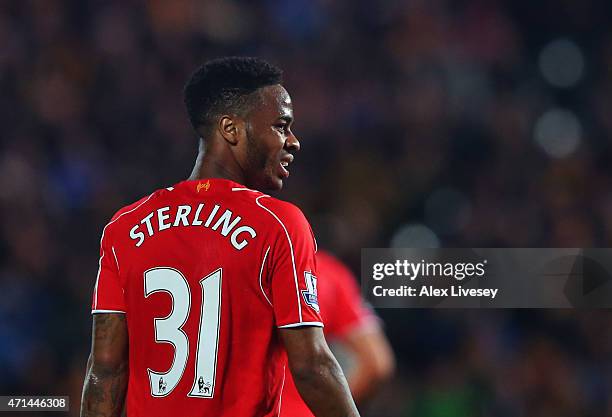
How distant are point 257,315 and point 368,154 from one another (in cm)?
604

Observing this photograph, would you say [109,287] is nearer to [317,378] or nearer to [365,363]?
[317,378]

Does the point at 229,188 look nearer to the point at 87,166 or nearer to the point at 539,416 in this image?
the point at 539,416

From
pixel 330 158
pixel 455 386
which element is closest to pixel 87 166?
pixel 330 158

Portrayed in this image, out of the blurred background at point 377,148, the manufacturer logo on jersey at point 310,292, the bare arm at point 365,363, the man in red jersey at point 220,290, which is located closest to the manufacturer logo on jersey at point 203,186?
the man in red jersey at point 220,290

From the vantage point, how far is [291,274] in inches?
114

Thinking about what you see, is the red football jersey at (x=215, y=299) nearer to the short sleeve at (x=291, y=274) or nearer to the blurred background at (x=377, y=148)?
the short sleeve at (x=291, y=274)

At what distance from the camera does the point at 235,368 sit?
2.93 meters

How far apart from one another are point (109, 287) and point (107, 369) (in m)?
0.22

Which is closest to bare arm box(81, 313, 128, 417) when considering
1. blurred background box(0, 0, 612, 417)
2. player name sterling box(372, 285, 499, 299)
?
blurred background box(0, 0, 612, 417)

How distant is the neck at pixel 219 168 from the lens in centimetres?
313

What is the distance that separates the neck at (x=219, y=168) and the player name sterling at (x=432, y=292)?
3.42 metres

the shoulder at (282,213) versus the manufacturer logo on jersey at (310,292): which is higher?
the shoulder at (282,213)

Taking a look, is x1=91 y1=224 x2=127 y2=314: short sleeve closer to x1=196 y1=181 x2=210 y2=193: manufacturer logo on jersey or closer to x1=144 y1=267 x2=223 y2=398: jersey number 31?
x1=144 y1=267 x2=223 y2=398: jersey number 31

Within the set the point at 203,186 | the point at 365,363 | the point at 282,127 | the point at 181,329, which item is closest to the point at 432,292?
the point at 365,363
